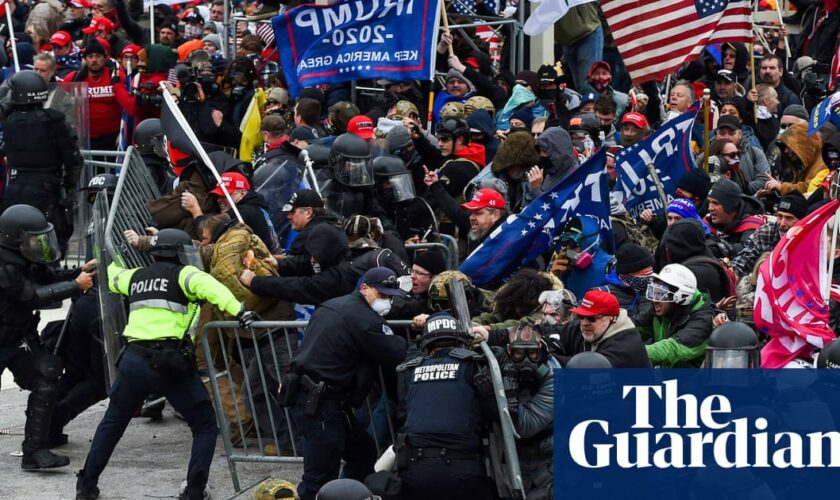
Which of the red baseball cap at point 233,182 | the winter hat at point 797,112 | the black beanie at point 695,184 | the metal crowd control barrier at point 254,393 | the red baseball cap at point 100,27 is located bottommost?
the metal crowd control barrier at point 254,393

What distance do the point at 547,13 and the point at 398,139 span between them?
2.43 metres

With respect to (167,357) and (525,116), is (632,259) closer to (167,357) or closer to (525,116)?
(167,357)

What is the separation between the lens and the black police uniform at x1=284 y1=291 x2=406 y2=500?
33.2 feet

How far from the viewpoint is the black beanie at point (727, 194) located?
1184 cm

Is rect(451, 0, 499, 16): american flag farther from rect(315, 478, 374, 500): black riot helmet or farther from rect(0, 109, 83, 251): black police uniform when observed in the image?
rect(315, 478, 374, 500): black riot helmet

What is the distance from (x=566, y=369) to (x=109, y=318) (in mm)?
4218

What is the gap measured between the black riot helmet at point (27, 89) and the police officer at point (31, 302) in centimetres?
322

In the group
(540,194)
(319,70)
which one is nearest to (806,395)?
(540,194)

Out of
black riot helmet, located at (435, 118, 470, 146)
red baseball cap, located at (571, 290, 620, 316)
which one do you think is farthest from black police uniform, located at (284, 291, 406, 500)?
black riot helmet, located at (435, 118, 470, 146)

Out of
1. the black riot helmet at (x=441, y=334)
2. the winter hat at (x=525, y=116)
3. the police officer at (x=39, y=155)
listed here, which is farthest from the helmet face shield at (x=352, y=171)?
the police officer at (x=39, y=155)

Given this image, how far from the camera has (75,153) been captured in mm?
15055

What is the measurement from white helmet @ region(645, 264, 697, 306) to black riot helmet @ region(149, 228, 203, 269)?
3.04 m

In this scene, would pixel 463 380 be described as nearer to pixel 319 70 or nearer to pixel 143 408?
pixel 143 408

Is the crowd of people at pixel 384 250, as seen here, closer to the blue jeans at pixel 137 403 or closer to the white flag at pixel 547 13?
the blue jeans at pixel 137 403
